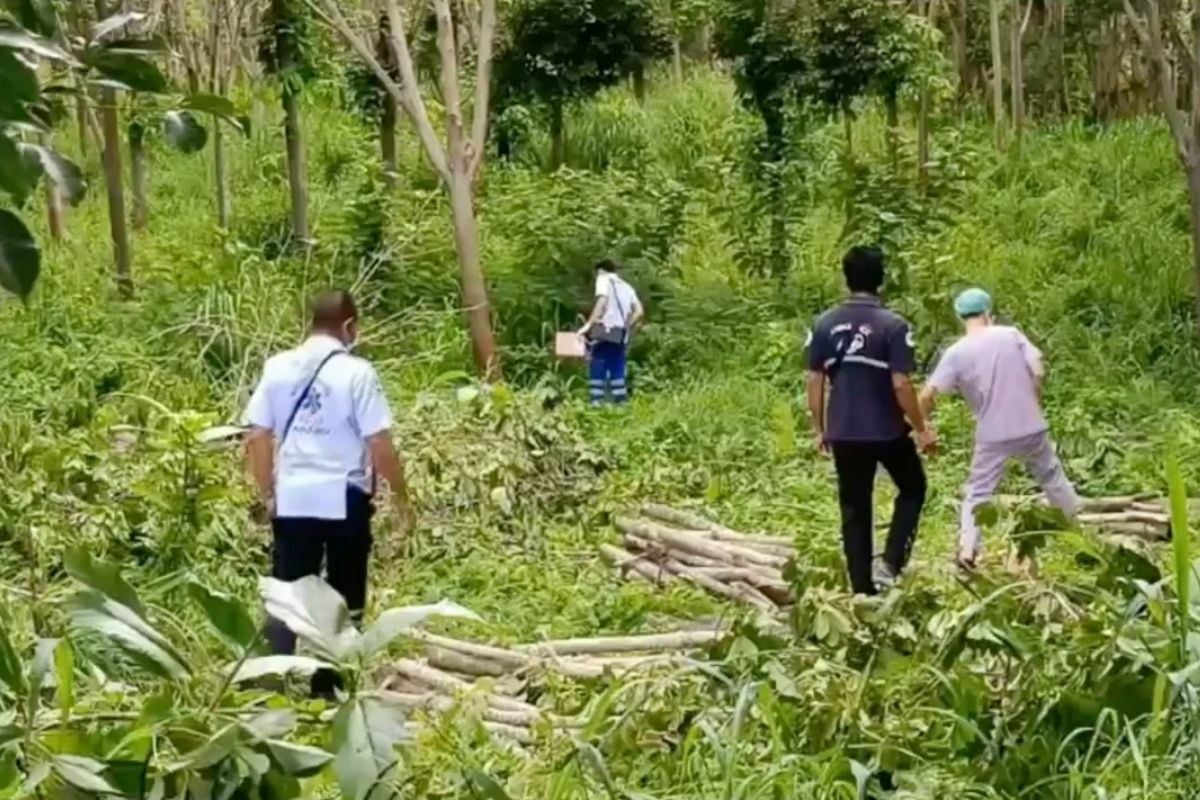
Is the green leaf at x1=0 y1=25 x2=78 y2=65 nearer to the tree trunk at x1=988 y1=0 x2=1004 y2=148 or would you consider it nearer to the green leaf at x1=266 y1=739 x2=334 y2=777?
the green leaf at x1=266 y1=739 x2=334 y2=777

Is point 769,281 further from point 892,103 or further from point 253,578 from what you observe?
point 253,578

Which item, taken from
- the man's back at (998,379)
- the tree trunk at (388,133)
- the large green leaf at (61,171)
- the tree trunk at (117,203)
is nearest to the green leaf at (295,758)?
the large green leaf at (61,171)

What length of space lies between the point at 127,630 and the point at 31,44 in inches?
21.3

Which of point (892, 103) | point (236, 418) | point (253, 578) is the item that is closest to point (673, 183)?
point (892, 103)

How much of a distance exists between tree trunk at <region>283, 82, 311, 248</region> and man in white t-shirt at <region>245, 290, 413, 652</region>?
7.43 meters

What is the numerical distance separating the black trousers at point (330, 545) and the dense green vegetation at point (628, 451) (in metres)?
0.46

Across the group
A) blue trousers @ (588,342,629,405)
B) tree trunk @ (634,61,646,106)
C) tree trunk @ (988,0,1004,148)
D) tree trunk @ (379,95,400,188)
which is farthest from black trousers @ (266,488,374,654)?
tree trunk @ (988,0,1004,148)

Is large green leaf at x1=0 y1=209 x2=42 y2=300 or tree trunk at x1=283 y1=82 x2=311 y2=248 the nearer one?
large green leaf at x1=0 y1=209 x2=42 y2=300

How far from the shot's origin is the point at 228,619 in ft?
5.89

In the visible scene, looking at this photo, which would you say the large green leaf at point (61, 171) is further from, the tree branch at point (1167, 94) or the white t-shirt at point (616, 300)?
the white t-shirt at point (616, 300)

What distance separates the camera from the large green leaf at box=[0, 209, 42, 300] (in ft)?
5.16

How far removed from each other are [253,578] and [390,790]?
5.32m

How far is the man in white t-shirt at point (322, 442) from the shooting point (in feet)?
17.7

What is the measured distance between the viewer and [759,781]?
12.2ft
